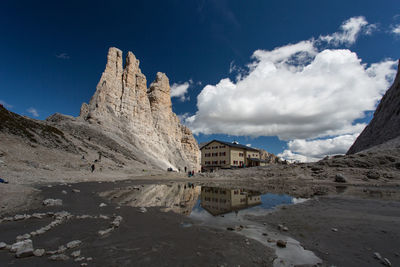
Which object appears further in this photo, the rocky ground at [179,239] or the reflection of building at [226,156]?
the reflection of building at [226,156]

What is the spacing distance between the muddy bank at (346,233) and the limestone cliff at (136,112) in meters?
67.5

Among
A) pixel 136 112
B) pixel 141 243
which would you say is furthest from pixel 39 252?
pixel 136 112

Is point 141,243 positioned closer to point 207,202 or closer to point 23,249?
point 23,249

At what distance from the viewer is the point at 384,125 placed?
163 feet

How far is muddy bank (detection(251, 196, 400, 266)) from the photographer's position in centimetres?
510

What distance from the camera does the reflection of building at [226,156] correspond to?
6444 centimetres

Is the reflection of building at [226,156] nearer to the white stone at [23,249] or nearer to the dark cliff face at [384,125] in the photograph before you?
the dark cliff face at [384,125]

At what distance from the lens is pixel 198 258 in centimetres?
491

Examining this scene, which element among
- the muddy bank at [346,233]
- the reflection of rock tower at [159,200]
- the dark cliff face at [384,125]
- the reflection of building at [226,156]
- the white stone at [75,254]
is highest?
the dark cliff face at [384,125]

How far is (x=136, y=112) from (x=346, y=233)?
89848 mm

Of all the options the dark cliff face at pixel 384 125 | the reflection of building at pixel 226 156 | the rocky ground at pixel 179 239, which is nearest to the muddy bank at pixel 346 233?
the rocky ground at pixel 179 239

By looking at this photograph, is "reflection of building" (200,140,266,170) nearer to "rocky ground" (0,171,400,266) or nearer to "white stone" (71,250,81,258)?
"rocky ground" (0,171,400,266)

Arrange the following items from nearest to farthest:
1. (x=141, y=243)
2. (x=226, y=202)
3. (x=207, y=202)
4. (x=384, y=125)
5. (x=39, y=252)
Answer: (x=39, y=252), (x=141, y=243), (x=207, y=202), (x=226, y=202), (x=384, y=125)

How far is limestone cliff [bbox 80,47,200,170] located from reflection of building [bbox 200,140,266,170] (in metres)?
18.9
